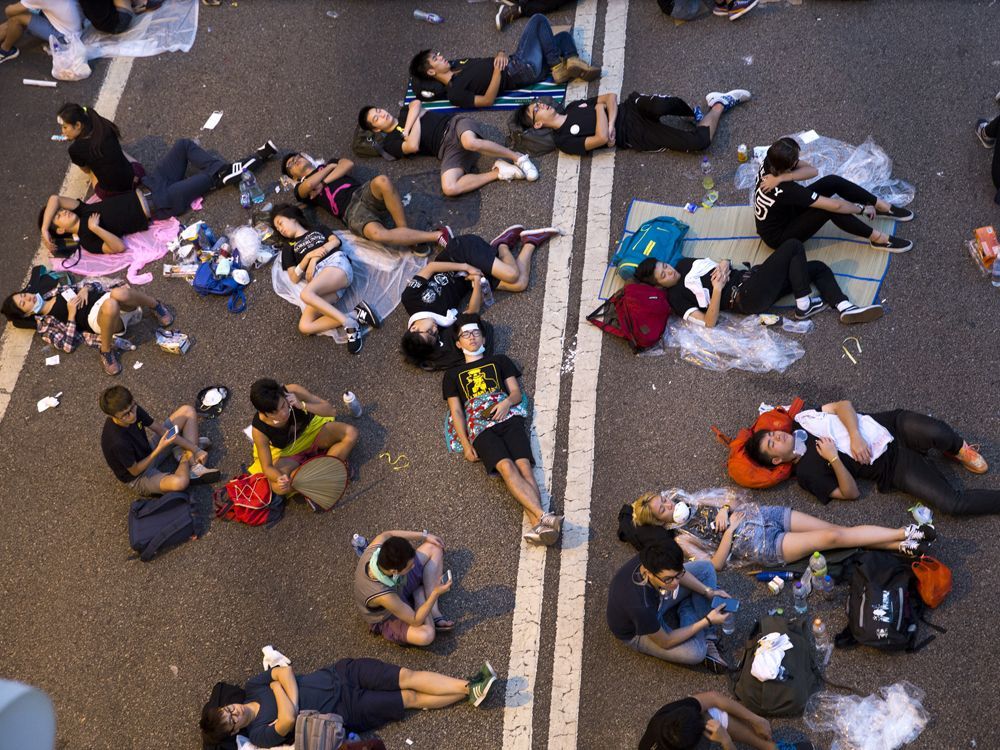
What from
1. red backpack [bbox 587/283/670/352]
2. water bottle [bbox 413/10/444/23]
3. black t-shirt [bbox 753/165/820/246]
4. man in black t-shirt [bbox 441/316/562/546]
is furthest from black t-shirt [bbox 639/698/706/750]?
water bottle [bbox 413/10/444/23]

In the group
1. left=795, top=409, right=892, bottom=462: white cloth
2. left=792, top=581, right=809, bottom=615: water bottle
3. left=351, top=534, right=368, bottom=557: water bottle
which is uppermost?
left=795, top=409, right=892, bottom=462: white cloth

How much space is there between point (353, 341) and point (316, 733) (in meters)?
3.63

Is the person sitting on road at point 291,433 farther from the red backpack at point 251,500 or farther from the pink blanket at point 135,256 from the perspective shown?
the pink blanket at point 135,256

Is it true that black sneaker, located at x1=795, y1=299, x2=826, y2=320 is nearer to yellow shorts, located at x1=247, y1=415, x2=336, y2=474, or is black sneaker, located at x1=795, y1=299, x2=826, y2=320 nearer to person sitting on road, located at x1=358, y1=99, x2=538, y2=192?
person sitting on road, located at x1=358, y1=99, x2=538, y2=192

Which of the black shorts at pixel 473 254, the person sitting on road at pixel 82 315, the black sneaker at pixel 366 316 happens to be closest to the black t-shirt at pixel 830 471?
the black shorts at pixel 473 254

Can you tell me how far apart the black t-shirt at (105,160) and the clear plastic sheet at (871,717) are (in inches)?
321

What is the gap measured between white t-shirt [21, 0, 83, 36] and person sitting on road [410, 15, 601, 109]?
446 centimetres

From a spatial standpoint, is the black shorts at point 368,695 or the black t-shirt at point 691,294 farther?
the black t-shirt at point 691,294

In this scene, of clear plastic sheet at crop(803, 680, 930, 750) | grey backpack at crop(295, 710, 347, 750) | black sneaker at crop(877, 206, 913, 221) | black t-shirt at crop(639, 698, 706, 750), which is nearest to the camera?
black t-shirt at crop(639, 698, 706, 750)

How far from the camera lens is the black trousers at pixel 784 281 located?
8.12m

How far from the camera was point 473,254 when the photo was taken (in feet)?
29.1

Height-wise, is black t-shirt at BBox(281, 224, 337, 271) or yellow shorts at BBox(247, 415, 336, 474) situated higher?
black t-shirt at BBox(281, 224, 337, 271)

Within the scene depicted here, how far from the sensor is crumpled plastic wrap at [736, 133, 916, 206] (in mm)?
8836

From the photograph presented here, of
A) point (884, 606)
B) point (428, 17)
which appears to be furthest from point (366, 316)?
point (884, 606)
